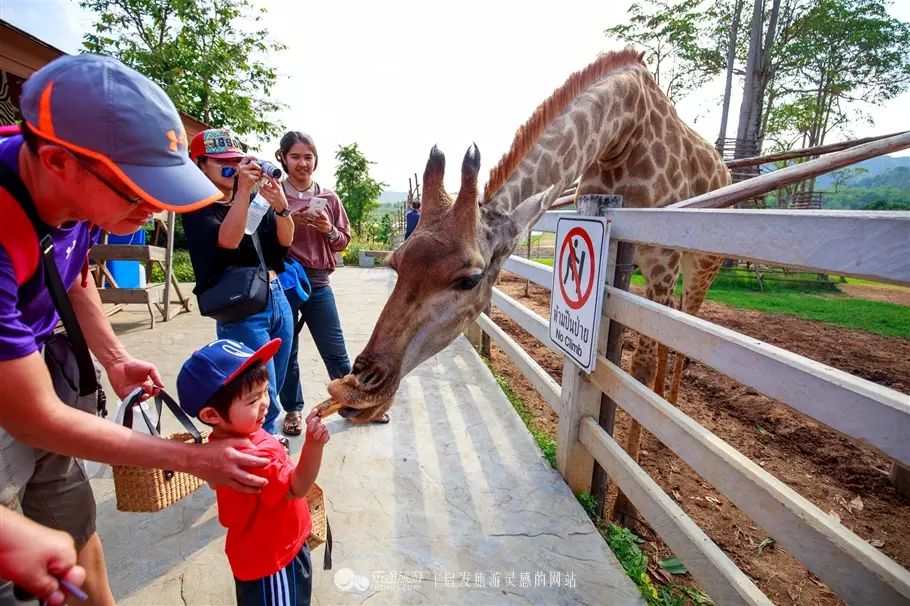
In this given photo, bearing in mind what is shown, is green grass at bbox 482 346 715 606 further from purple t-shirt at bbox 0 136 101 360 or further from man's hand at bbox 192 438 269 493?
purple t-shirt at bbox 0 136 101 360

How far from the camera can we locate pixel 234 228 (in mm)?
2312

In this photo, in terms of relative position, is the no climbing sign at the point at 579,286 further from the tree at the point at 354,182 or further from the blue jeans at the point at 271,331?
the tree at the point at 354,182

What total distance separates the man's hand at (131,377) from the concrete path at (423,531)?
105 cm

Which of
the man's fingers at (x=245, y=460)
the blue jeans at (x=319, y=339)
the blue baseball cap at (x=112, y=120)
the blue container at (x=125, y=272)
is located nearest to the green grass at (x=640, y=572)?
the man's fingers at (x=245, y=460)

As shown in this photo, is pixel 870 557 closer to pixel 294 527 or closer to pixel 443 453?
pixel 294 527

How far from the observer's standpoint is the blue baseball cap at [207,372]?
4.99ft

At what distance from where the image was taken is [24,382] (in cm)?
109

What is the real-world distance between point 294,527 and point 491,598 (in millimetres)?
1114

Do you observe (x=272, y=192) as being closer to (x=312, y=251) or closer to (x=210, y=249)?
(x=210, y=249)

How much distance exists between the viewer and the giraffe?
229 cm

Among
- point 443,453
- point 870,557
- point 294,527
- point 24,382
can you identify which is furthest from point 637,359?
point 24,382

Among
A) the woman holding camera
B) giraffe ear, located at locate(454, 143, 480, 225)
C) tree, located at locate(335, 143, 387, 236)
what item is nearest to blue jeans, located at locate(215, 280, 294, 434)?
the woman holding camera

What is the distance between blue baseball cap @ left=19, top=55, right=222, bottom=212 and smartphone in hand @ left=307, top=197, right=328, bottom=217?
6.18 feet

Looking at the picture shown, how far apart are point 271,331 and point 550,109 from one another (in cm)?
254
